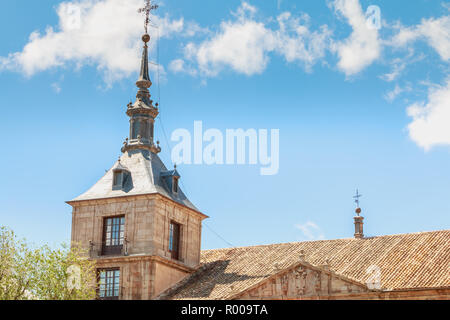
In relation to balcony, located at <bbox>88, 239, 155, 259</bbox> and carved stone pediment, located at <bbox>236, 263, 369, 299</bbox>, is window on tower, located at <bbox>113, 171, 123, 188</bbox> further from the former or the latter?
carved stone pediment, located at <bbox>236, 263, 369, 299</bbox>

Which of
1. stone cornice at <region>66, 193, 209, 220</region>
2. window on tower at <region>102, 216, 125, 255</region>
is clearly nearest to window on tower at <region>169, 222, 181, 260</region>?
stone cornice at <region>66, 193, 209, 220</region>

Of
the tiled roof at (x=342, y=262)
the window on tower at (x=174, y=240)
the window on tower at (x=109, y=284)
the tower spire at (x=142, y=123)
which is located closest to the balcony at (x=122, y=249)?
the window on tower at (x=109, y=284)

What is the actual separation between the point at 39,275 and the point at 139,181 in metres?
10.4

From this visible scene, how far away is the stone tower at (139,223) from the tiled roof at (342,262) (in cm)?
139

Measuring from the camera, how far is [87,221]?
39.6 meters

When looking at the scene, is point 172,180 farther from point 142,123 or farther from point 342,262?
point 342,262

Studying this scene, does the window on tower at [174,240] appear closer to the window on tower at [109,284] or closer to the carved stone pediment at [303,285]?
the window on tower at [109,284]

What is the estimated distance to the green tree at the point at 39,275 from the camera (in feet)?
98.9

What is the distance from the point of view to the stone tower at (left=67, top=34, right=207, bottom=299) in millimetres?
37469

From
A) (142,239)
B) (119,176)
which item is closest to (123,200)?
(119,176)
